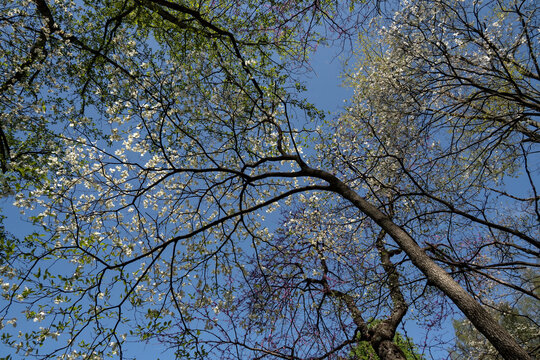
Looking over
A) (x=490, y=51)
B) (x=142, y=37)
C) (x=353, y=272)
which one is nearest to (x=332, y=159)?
(x=353, y=272)

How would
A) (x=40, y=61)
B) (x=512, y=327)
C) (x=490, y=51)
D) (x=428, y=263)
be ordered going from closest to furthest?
(x=428, y=263)
(x=490, y=51)
(x=40, y=61)
(x=512, y=327)

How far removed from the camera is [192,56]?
7.61 m

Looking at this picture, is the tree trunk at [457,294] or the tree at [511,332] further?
the tree at [511,332]

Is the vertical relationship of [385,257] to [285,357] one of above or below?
above

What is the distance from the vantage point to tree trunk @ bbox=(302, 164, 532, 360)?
12.3 ft

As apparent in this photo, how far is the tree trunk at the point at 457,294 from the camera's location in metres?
3.74

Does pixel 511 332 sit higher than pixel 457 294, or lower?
higher

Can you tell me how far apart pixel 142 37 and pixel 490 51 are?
8089mm

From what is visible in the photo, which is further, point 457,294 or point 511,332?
point 511,332

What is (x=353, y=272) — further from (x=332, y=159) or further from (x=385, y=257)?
(x=332, y=159)

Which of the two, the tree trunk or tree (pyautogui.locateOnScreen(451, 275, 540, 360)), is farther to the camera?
tree (pyautogui.locateOnScreen(451, 275, 540, 360))

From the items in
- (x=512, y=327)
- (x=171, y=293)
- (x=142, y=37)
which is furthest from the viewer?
(x=512, y=327)

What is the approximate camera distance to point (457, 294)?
421 centimetres

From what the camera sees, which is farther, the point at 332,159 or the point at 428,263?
the point at 332,159
